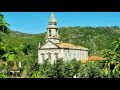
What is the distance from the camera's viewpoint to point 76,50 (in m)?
64.5

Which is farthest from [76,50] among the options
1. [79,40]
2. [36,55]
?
[79,40]

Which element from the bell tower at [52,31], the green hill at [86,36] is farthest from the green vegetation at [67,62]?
the bell tower at [52,31]

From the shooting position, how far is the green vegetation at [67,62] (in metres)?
2.32

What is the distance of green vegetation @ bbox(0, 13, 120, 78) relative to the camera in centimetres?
232

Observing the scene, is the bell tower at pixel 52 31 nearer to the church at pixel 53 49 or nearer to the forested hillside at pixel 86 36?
the church at pixel 53 49

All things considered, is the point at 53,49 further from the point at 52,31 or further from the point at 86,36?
the point at 86,36

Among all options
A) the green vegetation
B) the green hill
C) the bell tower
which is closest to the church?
the bell tower

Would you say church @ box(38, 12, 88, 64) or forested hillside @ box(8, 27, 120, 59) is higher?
forested hillside @ box(8, 27, 120, 59)

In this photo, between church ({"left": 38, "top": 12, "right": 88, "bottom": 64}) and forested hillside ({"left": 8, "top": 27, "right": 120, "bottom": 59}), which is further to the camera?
forested hillside ({"left": 8, "top": 27, "right": 120, "bottom": 59})

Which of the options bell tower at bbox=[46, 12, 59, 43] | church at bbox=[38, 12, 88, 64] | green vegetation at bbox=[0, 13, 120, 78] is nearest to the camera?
green vegetation at bbox=[0, 13, 120, 78]

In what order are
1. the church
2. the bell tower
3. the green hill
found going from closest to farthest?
the bell tower
the church
the green hill

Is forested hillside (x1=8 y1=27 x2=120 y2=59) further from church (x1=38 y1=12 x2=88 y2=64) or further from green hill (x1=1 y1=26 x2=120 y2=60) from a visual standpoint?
church (x1=38 y1=12 x2=88 y2=64)
